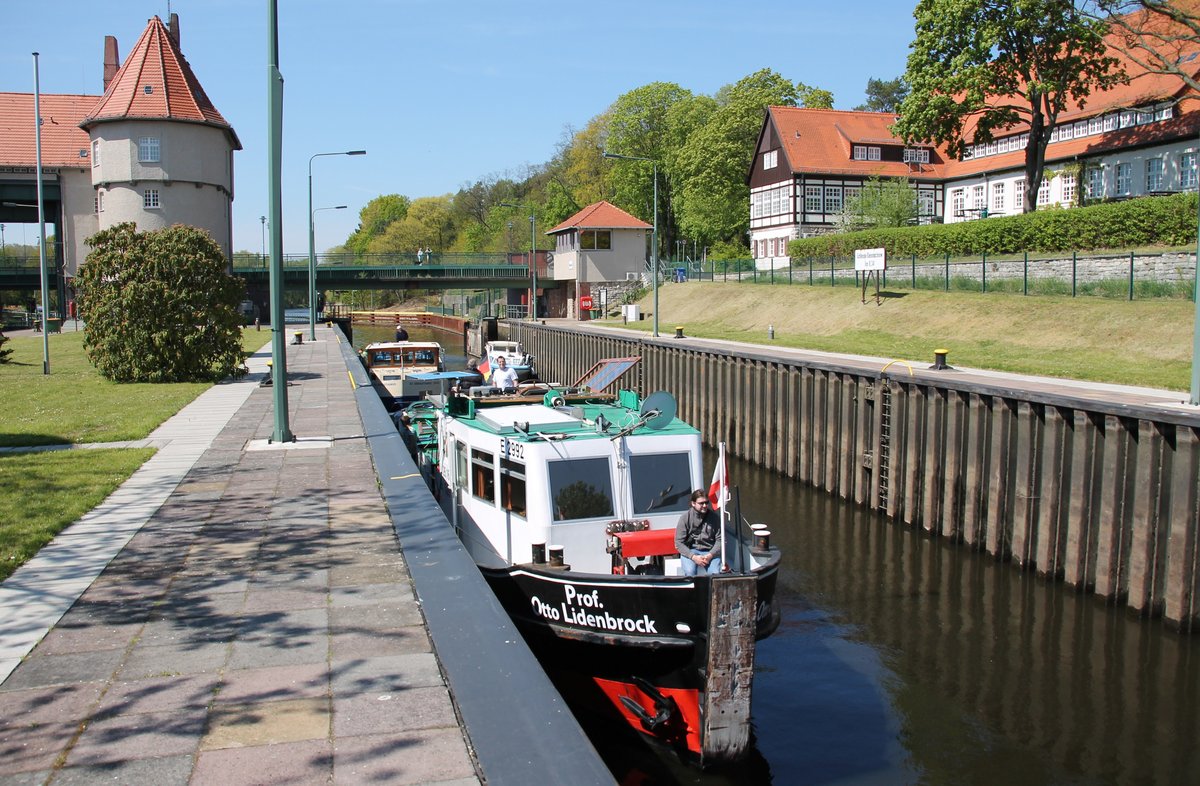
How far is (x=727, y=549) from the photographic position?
487 inches

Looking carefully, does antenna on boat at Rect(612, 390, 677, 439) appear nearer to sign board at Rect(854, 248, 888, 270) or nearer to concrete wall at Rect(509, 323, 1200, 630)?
concrete wall at Rect(509, 323, 1200, 630)

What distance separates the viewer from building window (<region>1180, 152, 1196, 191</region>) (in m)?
50.2

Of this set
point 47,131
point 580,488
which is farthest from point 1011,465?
point 47,131

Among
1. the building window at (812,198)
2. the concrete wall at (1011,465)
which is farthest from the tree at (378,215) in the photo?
the concrete wall at (1011,465)

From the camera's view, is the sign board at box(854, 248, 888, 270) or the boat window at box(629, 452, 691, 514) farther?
the sign board at box(854, 248, 888, 270)

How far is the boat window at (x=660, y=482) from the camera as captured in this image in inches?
494

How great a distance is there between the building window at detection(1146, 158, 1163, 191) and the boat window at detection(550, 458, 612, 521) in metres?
50.4

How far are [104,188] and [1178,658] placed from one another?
7128cm

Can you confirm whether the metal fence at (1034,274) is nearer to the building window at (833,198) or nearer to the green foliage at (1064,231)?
the green foliage at (1064,231)

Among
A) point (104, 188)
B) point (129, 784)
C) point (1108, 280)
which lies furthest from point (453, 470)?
point (104, 188)

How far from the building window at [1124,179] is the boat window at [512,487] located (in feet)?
174

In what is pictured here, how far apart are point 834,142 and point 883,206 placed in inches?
658

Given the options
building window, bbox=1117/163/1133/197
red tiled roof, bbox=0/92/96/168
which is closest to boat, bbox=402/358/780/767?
building window, bbox=1117/163/1133/197

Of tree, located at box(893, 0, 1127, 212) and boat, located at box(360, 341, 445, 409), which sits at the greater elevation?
tree, located at box(893, 0, 1127, 212)
